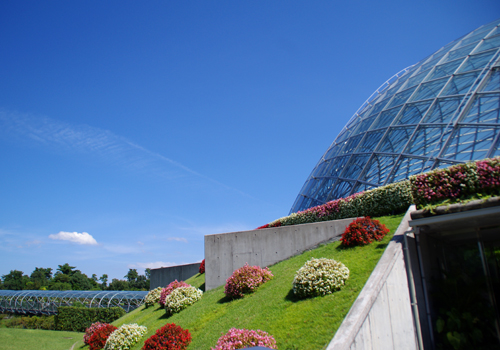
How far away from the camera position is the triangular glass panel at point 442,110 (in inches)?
622

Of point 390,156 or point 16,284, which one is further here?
point 16,284

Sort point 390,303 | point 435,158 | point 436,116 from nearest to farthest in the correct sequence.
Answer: point 390,303 → point 435,158 → point 436,116

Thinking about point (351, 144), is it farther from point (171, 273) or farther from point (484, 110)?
point (171, 273)

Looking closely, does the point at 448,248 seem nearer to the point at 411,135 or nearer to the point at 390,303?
the point at 390,303

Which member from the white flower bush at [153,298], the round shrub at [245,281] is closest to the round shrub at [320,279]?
the round shrub at [245,281]

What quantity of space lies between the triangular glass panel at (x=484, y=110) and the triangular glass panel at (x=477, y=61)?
3.50 meters

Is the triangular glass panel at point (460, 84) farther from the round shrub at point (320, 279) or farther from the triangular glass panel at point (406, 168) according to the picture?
the round shrub at point (320, 279)

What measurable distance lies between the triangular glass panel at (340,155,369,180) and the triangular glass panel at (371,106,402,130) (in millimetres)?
2551

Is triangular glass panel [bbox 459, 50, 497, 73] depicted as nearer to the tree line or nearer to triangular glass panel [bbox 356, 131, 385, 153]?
triangular glass panel [bbox 356, 131, 385, 153]

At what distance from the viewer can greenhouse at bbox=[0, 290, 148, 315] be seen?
42688mm

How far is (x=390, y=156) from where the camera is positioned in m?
17.0

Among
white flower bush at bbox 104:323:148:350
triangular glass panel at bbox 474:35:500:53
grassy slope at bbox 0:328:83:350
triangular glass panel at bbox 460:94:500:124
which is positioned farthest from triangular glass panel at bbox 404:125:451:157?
grassy slope at bbox 0:328:83:350

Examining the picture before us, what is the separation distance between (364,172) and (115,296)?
38.4 m

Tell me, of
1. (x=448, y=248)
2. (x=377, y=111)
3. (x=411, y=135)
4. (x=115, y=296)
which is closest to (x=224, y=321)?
(x=448, y=248)
